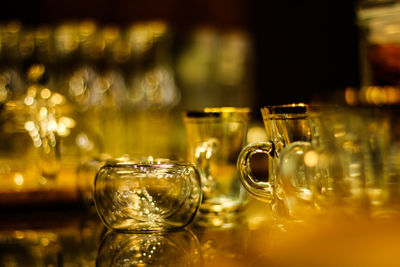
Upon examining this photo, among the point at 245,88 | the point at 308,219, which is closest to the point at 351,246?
the point at 308,219

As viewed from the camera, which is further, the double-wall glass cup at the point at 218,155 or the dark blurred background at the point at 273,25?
the dark blurred background at the point at 273,25

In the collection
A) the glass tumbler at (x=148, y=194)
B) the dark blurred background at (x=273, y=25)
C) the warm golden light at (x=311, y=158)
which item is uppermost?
the dark blurred background at (x=273, y=25)

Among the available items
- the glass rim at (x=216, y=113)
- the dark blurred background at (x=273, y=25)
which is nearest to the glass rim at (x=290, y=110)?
the glass rim at (x=216, y=113)

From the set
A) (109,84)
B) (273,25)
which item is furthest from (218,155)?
(273,25)

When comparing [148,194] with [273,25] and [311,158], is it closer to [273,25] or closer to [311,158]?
[311,158]

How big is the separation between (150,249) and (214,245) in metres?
0.07

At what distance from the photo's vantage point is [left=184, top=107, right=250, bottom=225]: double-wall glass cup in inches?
26.8

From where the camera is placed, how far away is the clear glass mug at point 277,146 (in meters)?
0.54

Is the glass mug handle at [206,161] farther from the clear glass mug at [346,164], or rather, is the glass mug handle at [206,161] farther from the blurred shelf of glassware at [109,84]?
the blurred shelf of glassware at [109,84]

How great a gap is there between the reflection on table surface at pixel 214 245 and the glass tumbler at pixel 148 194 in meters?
0.02

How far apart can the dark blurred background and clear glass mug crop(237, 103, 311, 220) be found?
1.54 metres

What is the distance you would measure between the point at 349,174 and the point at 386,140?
15 centimetres

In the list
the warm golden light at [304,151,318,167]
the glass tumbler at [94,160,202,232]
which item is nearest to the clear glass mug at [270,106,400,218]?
the warm golden light at [304,151,318,167]

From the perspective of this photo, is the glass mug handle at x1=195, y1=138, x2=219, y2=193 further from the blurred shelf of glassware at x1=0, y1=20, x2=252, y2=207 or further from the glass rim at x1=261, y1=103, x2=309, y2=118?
the blurred shelf of glassware at x1=0, y1=20, x2=252, y2=207
